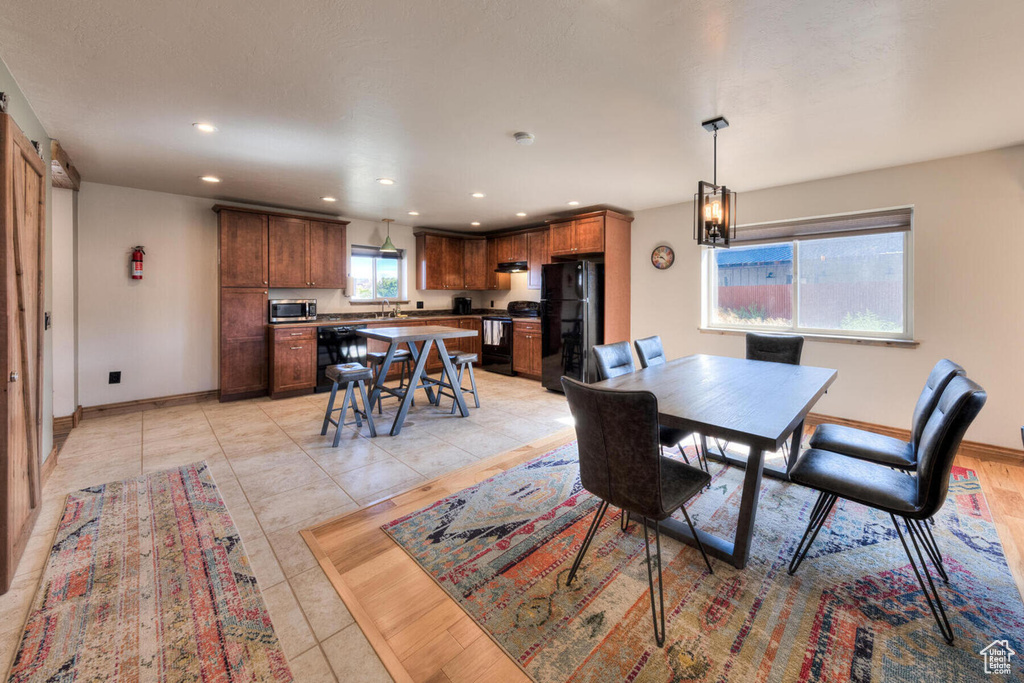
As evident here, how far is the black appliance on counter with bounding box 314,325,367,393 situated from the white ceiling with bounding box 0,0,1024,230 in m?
2.21

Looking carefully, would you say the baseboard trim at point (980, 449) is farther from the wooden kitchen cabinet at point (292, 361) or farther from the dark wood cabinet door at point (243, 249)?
the dark wood cabinet door at point (243, 249)

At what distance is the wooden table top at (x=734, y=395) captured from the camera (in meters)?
1.64

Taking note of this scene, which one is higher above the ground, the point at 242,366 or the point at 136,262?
the point at 136,262

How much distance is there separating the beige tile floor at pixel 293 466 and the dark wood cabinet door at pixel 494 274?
8.42 ft

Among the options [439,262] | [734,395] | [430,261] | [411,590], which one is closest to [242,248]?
[430,261]

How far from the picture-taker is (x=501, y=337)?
21.7 feet

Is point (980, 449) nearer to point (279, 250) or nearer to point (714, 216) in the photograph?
point (714, 216)

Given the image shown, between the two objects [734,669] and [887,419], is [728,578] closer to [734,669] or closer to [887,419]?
[734,669]

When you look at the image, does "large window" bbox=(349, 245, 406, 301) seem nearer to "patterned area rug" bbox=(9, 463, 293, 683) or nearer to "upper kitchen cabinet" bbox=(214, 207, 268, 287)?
"upper kitchen cabinet" bbox=(214, 207, 268, 287)

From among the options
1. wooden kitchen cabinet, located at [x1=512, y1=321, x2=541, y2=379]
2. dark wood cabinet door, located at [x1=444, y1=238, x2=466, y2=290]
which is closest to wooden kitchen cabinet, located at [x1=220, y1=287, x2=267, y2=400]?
dark wood cabinet door, located at [x1=444, y1=238, x2=466, y2=290]

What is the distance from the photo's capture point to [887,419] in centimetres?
370

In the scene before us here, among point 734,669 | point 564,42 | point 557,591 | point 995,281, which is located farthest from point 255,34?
point 995,281

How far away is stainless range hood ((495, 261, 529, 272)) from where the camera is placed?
21.9 ft

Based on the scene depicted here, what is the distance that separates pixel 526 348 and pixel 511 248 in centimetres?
177
